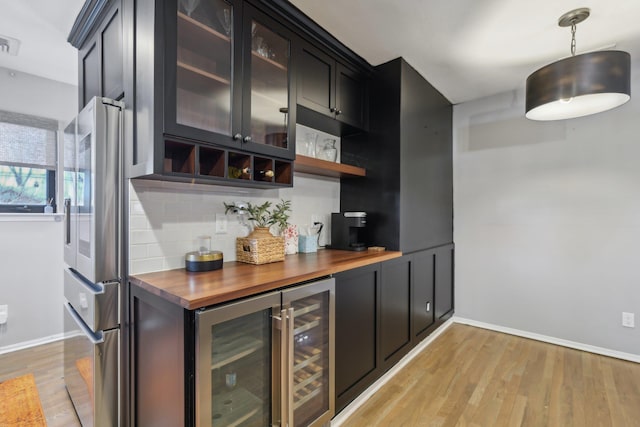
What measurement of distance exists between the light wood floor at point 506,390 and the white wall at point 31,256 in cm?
309

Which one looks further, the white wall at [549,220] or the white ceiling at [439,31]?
the white wall at [549,220]

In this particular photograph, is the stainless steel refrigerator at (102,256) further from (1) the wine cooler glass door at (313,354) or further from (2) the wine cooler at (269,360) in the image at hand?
(1) the wine cooler glass door at (313,354)

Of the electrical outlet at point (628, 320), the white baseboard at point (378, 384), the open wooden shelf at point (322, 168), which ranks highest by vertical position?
the open wooden shelf at point (322, 168)

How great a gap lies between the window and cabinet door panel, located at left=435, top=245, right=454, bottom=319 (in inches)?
160

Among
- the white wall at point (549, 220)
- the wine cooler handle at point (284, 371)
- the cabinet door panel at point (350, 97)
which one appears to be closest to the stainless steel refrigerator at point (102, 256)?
the wine cooler handle at point (284, 371)

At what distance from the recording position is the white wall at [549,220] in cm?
273

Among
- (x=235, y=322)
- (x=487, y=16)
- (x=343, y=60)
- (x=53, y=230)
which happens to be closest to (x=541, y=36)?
(x=487, y=16)

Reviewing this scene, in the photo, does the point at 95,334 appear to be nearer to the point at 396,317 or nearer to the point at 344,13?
the point at 396,317

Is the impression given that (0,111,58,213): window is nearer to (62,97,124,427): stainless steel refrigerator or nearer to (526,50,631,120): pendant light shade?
(62,97,124,427): stainless steel refrigerator

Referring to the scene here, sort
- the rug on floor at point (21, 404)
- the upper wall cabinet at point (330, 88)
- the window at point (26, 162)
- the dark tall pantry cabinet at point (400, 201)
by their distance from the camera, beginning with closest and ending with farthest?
the rug on floor at point (21, 404) < the upper wall cabinet at point (330, 88) < the dark tall pantry cabinet at point (400, 201) < the window at point (26, 162)

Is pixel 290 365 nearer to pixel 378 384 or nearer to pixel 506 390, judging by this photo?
pixel 378 384

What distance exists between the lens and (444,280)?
3400mm

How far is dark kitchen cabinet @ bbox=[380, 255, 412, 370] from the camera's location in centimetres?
229

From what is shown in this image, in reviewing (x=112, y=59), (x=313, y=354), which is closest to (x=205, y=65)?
(x=112, y=59)
